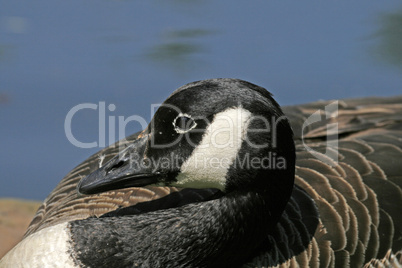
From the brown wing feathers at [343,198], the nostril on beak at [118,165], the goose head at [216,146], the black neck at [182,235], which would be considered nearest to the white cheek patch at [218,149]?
the goose head at [216,146]

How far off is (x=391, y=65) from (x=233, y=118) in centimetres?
575

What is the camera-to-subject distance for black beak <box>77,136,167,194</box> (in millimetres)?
4133

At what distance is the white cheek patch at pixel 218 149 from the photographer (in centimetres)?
392

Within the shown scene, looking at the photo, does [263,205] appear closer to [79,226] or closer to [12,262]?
[79,226]

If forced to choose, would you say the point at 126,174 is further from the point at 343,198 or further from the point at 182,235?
the point at 343,198

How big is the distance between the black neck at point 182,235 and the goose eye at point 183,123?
486 millimetres

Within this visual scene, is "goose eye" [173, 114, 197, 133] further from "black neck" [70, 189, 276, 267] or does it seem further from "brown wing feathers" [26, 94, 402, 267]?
"brown wing feathers" [26, 94, 402, 267]

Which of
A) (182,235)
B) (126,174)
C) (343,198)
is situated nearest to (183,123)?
(126,174)

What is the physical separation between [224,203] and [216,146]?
39 cm

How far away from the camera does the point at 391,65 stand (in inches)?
360

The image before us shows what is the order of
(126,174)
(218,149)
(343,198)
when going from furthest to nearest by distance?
(343,198), (126,174), (218,149)

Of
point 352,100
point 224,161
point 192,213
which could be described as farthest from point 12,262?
point 352,100

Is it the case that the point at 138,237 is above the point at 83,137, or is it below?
below

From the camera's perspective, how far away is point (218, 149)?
396 cm
